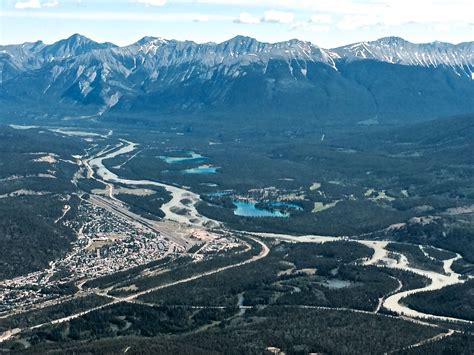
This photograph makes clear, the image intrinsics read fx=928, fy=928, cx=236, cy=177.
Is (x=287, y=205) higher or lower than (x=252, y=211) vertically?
higher

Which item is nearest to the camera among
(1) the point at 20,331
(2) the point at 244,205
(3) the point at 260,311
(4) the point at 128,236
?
(1) the point at 20,331

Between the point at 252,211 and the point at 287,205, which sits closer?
the point at 252,211

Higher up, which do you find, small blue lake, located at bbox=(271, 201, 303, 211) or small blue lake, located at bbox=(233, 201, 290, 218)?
small blue lake, located at bbox=(271, 201, 303, 211)

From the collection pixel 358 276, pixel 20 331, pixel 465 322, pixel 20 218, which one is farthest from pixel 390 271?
pixel 20 218

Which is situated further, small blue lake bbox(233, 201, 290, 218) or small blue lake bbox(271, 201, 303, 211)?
small blue lake bbox(271, 201, 303, 211)

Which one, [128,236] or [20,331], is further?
[128,236]

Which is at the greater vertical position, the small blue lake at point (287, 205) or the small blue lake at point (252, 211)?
the small blue lake at point (287, 205)

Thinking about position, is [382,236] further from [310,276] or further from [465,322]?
[465,322]

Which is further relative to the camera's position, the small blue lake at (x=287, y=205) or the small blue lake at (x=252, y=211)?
the small blue lake at (x=287, y=205)
